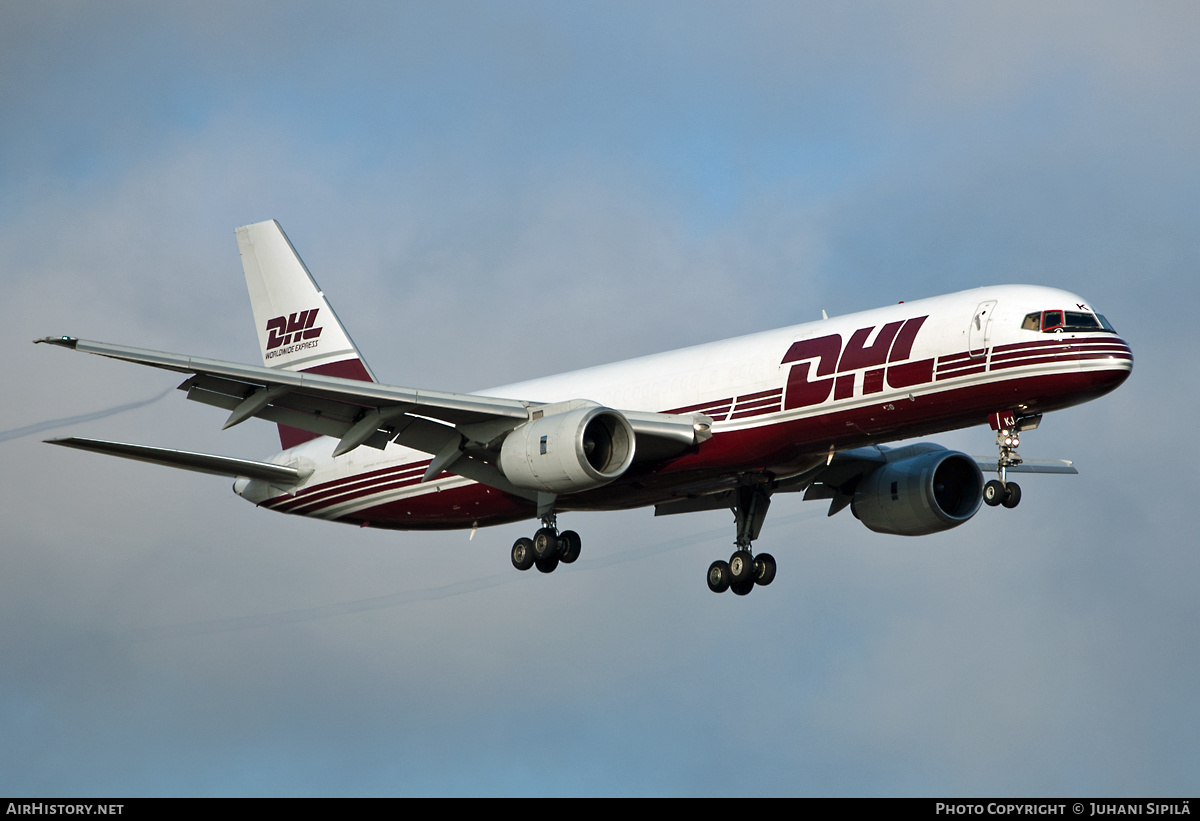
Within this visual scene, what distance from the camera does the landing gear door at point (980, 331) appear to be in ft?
131

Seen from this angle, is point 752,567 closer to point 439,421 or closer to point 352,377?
point 439,421

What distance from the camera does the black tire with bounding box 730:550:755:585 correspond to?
154 ft

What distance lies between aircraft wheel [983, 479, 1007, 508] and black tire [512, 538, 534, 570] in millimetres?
12678

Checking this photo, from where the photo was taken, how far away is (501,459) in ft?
140

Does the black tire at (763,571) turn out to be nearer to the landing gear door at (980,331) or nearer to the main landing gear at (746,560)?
the main landing gear at (746,560)

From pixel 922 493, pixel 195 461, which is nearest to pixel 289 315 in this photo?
pixel 195 461

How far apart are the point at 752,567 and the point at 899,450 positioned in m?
6.73

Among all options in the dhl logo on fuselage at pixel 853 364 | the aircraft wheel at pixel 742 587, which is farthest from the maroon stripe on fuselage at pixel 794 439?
the aircraft wheel at pixel 742 587

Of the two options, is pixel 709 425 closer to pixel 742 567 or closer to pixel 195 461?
pixel 742 567

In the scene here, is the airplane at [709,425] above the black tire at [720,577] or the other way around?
above

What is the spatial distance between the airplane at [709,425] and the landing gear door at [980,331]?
3 centimetres
